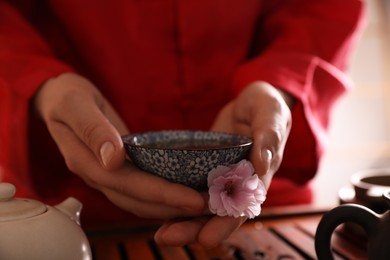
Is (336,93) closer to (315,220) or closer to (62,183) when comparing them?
(315,220)

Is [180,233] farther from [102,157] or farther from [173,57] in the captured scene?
[173,57]

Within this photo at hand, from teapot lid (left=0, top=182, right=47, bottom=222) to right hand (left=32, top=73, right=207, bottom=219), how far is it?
9 cm

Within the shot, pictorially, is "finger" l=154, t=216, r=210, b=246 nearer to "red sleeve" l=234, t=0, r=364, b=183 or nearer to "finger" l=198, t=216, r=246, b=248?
A: "finger" l=198, t=216, r=246, b=248

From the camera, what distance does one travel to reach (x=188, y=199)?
516mm

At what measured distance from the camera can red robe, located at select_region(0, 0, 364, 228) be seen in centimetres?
83

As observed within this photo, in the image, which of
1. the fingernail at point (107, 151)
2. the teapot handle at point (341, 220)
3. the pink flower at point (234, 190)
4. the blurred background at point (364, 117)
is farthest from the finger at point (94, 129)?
the blurred background at point (364, 117)

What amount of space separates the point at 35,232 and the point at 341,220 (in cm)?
29

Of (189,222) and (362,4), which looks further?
(362,4)

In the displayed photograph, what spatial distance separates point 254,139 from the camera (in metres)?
0.56

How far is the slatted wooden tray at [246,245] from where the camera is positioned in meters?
0.66

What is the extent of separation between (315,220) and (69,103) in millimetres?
420

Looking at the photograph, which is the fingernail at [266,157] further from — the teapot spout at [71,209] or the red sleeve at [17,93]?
Answer: the red sleeve at [17,93]

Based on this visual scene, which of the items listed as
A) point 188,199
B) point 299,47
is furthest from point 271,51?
point 188,199

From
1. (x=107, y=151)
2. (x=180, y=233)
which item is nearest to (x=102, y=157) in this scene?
(x=107, y=151)
